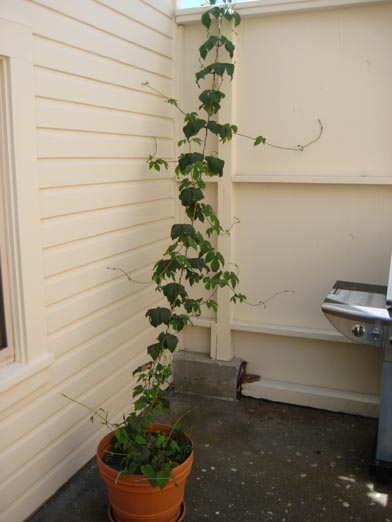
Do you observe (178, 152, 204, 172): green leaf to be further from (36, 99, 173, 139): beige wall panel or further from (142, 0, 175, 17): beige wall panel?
(142, 0, 175, 17): beige wall panel

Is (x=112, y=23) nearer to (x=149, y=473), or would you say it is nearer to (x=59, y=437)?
(x=59, y=437)

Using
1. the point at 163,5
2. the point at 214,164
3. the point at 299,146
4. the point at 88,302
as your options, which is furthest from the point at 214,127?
the point at 88,302

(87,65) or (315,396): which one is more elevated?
(87,65)

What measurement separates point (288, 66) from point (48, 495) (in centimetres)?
301

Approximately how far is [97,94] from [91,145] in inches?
11.5

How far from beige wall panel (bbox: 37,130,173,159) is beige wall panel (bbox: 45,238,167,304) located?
609 mm

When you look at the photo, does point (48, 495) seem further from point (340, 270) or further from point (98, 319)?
point (340, 270)

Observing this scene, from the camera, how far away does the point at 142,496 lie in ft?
8.21

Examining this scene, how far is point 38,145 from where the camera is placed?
2.55 meters

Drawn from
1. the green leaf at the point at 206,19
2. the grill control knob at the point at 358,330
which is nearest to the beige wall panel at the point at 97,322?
the grill control knob at the point at 358,330

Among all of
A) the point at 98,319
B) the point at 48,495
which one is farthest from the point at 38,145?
the point at 48,495

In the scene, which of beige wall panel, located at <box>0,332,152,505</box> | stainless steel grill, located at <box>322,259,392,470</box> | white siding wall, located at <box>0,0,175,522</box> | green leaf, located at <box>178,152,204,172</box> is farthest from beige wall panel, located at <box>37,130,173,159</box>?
stainless steel grill, located at <box>322,259,392,470</box>

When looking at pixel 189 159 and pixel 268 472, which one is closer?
pixel 268 472

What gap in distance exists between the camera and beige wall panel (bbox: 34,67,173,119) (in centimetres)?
258
